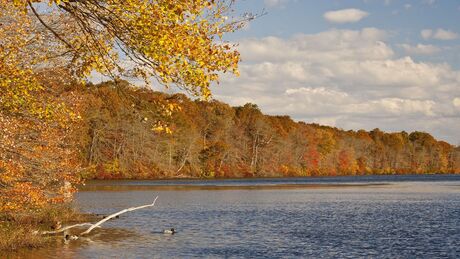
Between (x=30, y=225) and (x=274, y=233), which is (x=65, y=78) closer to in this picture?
(x=30, y=225)

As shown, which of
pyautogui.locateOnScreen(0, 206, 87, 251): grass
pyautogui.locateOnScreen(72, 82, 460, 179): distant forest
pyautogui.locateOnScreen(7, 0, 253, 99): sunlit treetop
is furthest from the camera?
pyautogui.locateOnScreen(72, 82, 460, 179): distant forest

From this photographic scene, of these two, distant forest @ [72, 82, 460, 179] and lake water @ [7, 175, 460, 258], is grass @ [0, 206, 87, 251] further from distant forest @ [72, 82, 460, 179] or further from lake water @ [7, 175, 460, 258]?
distant forest @ [72, 82, 460, 179]

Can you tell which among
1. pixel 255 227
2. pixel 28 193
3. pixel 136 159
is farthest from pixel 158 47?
pixel 136 159

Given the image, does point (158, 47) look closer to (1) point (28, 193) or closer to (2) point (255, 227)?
(1) point (28, 193)

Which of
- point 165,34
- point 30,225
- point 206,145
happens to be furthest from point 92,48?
point 206,145

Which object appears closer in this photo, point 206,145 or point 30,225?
point 30,225

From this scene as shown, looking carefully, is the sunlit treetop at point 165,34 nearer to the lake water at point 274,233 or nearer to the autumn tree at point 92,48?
the autumn tree at point 92,48

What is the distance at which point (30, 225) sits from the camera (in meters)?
31.1

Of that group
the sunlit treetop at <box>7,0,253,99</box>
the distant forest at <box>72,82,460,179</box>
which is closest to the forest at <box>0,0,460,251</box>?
the sunlit treetop at <box>7,0,253,99</box>

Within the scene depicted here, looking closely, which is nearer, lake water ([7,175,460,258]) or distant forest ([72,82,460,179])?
lake water ([7,175,460,258])

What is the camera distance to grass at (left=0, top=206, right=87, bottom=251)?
2620 cm

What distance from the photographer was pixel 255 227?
3878 centimetres

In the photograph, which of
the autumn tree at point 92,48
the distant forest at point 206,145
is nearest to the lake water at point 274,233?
the autumn tree at point 92,48

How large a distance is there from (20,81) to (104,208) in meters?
37.3
